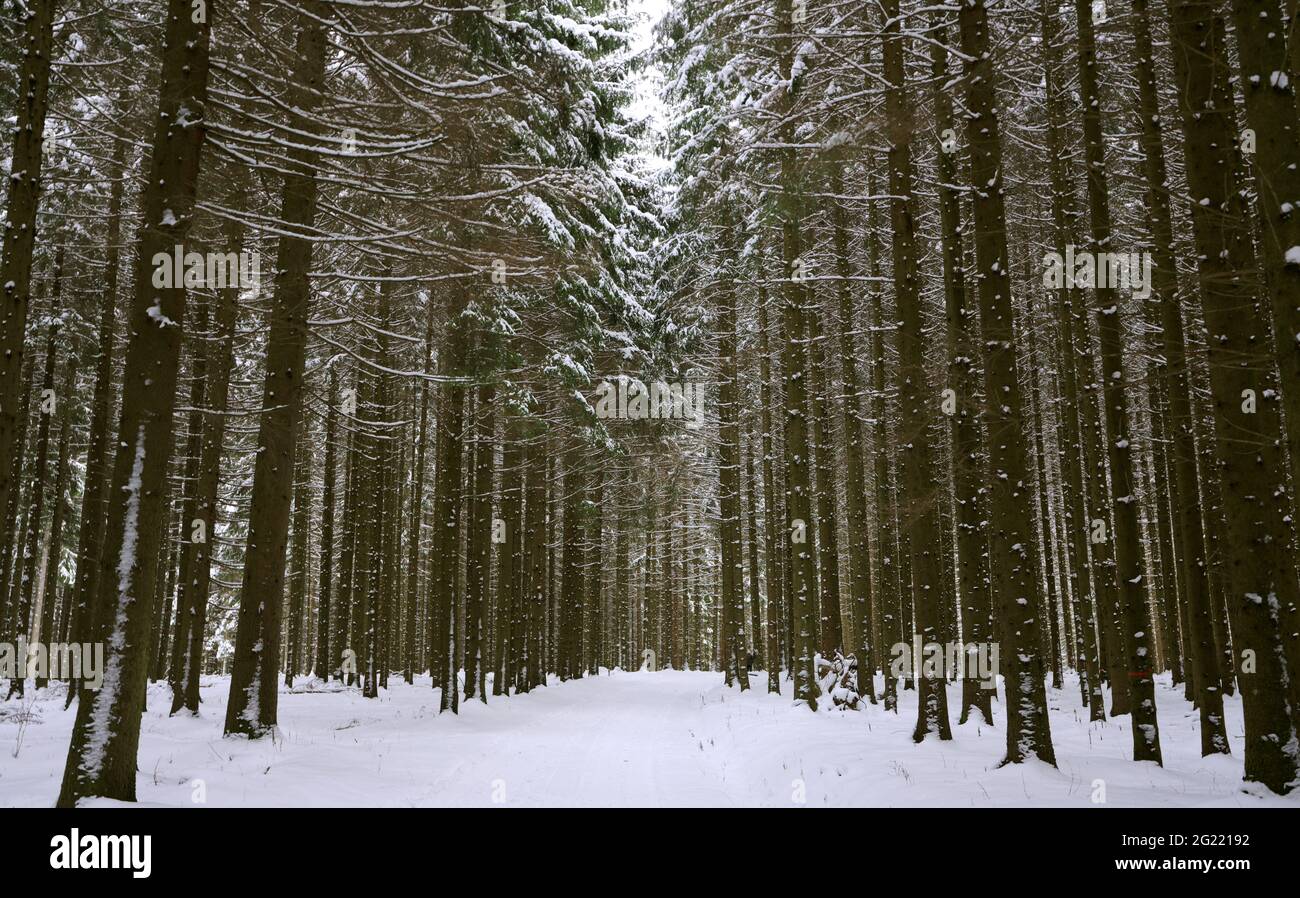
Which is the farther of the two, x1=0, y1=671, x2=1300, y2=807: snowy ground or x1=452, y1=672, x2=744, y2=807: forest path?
x1=452, y1=672, x2=744, y2=807: forest path

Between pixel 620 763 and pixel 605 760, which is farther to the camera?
pixel 605 760

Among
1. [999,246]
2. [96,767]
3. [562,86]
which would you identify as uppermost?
[562,86]

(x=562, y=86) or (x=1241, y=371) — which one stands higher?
(x=562, y=86)

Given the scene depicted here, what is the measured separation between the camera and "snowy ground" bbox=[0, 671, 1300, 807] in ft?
22.8

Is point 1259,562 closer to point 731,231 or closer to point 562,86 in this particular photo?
point 562,86

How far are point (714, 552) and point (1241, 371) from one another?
4016 cm

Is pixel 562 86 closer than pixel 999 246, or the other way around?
pixel 999 246

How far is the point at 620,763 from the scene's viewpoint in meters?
9.92

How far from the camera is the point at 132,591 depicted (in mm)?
6461

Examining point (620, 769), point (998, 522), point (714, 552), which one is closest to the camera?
point (998, 522)

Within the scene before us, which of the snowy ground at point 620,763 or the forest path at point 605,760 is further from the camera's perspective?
the forest path at point 605,760

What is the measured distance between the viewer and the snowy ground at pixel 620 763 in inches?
274
